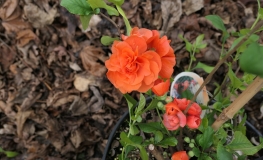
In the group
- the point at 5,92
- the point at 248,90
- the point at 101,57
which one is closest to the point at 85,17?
the point at 248,90

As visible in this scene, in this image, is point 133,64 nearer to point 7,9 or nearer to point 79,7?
point 79,7

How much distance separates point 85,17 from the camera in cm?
63

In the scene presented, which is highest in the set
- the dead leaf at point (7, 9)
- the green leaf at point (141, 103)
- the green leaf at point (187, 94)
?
the green leaf at point (141, 103)

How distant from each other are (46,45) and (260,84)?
966mm

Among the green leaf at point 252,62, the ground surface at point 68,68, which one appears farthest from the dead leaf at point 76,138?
the green leaf at point 252,62

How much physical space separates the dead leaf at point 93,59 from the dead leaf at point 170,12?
303 millimetres

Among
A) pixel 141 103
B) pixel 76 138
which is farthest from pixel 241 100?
pixel 76 138

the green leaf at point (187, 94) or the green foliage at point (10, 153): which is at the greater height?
the green leaf at point (187, 94)

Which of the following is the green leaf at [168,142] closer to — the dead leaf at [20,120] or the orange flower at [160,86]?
the orange flower at [160,86]

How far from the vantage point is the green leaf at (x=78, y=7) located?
0.60 meters

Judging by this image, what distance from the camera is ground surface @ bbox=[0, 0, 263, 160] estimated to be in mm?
1195

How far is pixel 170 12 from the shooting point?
1.31 m

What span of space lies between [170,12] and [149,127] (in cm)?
72

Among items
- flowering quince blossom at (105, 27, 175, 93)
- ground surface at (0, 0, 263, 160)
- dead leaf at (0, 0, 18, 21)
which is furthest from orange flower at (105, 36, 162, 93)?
dead leaf at (0, 0, 18, 21)
